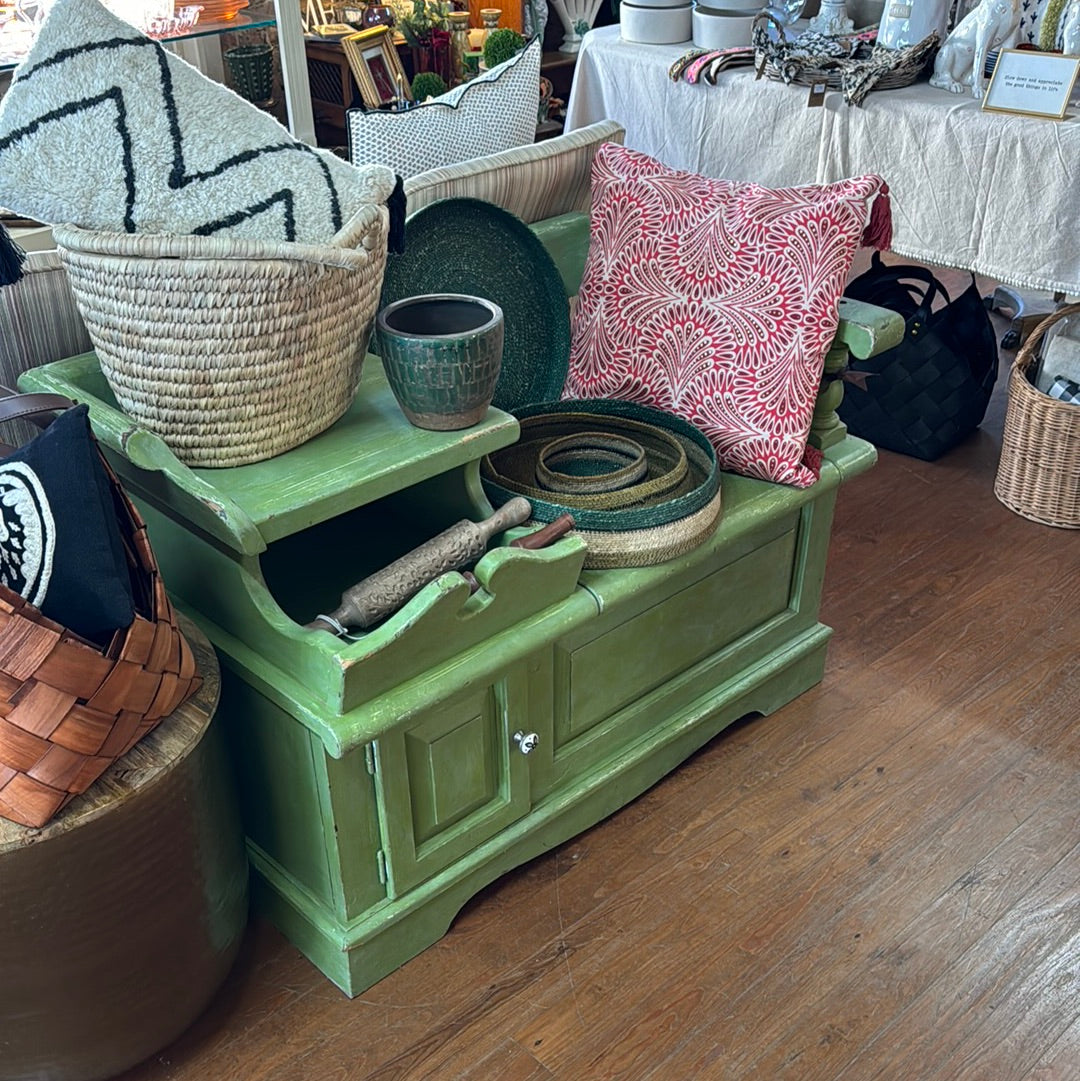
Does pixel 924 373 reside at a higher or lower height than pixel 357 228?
lower

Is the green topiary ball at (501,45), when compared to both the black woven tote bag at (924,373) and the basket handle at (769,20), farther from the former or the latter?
the black woven tote bag at (924,373)

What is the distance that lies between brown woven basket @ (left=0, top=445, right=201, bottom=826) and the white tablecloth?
2.11 m

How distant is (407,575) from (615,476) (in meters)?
0.38

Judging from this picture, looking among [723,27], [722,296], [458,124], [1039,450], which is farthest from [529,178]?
[723,27]

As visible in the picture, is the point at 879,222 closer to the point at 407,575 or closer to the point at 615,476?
the point at 615,476

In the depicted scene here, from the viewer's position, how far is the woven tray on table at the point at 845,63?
278 centimetres

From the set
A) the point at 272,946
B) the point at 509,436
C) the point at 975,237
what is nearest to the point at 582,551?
the point at 509,436

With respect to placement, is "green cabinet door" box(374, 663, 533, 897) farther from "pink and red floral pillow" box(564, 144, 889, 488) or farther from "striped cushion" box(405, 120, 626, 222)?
"striped cushion" box(405, 120, 626, 222)

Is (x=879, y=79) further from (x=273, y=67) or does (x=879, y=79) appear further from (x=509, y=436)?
(x=509, y=436)

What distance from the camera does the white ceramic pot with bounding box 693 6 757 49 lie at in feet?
10.3

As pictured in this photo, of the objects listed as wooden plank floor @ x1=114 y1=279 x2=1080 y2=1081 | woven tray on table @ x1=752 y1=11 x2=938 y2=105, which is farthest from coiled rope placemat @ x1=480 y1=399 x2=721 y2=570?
woven tray on table @ x1=752 y1=11 x2=938 y2=105

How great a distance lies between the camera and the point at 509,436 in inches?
60.2

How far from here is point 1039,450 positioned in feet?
8.32

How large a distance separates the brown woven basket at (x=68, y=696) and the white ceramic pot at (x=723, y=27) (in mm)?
2466
